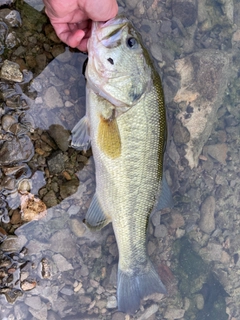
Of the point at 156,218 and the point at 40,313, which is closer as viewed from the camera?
the point at 40,313

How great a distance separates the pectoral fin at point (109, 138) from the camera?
2776 mm

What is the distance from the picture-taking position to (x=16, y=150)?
2957 mm

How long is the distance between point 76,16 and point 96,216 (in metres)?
1.78

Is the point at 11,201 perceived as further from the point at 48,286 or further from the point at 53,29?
the point at 53,29

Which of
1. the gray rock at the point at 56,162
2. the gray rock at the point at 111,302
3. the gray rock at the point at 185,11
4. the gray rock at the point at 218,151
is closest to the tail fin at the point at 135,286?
the gray rock at the point at 111,302

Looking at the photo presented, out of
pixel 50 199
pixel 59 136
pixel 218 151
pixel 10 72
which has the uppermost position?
pixel 10 72

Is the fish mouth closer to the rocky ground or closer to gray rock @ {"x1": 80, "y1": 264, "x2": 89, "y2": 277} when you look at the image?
the rocky ground

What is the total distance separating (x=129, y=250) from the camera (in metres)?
3.05

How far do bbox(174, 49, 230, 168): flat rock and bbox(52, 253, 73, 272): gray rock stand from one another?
68.2 inches

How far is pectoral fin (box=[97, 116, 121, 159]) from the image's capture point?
9.11 ft

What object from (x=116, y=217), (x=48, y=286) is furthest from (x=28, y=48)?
(x=48, y=286)

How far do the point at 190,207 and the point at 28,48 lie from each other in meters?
2.44

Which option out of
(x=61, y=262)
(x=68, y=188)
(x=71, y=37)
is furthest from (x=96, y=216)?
(x=71, y=37)

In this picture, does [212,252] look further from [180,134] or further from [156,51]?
[156,51]
